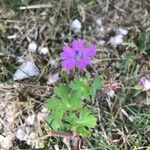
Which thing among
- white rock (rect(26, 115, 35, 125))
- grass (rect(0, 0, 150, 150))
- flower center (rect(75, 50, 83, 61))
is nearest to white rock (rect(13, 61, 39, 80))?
grass (rect(0, 0, 150, 150))

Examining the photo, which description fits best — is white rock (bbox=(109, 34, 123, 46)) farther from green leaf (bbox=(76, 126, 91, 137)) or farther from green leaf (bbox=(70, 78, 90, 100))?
green leaf (bbox=(76, 126, 91, 137))

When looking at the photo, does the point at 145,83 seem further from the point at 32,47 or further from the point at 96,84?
the point at 32,47

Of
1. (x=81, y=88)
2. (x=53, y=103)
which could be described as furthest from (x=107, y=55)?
(x=53, y=103)

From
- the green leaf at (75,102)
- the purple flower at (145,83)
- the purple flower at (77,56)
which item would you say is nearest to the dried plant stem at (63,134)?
the green leaf at (75,102)

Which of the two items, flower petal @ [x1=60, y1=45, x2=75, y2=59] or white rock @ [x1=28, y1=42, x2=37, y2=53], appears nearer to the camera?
flower petal @ [x1=60, y1=45, x2=75, y2=59]

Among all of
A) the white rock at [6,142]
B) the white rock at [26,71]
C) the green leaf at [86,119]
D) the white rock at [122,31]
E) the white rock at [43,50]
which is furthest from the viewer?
the white rock at [122,31]

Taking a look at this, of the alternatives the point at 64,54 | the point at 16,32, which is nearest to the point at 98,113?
the point at 64,54

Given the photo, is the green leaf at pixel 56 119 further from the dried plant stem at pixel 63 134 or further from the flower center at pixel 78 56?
the flower center at pixel 78 56
